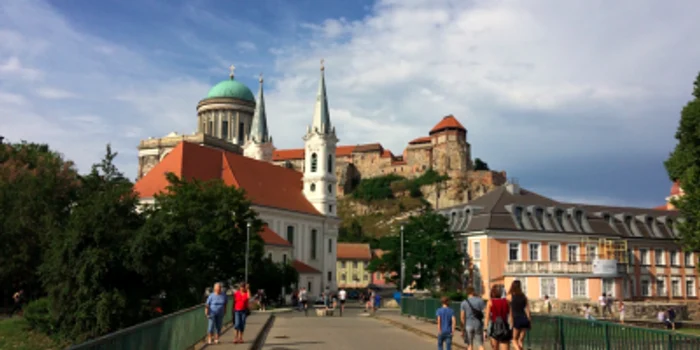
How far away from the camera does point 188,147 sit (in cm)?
5953

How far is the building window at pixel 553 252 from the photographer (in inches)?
1890

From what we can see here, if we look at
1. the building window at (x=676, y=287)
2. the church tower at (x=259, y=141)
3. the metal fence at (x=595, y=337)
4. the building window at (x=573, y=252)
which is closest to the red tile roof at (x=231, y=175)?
the church tower at (x=259, y=141)

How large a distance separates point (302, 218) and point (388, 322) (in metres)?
35.4

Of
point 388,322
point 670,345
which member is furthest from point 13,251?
point 670,345

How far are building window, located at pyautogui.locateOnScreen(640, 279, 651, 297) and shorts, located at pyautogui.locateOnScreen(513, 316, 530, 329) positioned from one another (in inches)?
1710

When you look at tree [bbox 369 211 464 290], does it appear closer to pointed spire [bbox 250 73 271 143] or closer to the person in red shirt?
the person in red shirt

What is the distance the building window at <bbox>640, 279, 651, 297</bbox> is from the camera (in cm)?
5053

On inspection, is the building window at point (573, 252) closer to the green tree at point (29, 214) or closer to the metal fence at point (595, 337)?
the green tree at point (29, 214)

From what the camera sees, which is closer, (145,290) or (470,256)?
(145,290)

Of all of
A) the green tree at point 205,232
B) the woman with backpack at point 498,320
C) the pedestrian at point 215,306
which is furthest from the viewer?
the green tree at point 205,232

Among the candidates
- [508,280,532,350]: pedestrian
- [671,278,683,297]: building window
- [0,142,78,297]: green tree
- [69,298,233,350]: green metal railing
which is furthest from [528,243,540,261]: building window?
[508,280,532,350]: pedestrian

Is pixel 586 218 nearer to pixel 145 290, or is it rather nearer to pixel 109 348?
pixel 145 290

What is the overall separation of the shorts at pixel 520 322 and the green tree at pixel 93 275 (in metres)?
21.3

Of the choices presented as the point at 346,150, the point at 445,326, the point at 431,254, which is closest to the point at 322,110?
the point at 431,254
